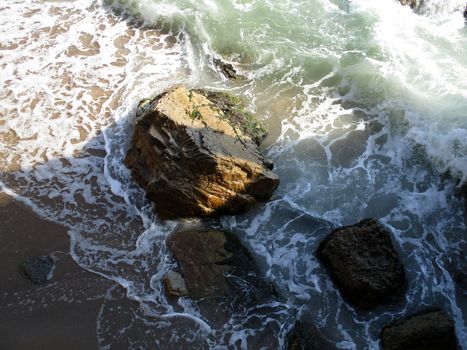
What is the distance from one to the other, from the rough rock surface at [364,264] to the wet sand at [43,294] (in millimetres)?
2966

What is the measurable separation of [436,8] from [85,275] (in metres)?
9.69

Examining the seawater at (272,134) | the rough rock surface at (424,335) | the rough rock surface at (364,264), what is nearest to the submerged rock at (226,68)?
the seawater at (272,134)

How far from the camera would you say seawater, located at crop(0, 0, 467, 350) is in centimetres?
551

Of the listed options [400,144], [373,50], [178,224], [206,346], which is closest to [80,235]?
[178,224]

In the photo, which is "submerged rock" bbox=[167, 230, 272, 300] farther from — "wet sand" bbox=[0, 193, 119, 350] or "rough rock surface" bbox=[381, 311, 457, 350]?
"rough rock surface" bbox=[381, 311, 457, 350]

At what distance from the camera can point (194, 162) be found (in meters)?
6.14

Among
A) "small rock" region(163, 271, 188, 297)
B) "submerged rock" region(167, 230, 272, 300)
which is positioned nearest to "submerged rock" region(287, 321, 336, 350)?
"submerged rock" region(167, 230, 272, 300)

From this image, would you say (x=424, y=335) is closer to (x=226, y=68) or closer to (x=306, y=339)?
(x=306, y=339)

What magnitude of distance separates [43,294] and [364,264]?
4064 mm

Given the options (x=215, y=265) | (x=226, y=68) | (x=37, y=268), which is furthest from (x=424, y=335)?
(x=226, y=68)

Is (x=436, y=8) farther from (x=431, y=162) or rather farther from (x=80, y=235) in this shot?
(x=80, y=235)

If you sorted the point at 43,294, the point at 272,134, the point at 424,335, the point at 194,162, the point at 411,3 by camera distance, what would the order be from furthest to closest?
→ the point at 411,3 < the point at 272,134 < the point at 194,162 < the point at 43,294 < the point at 424,335

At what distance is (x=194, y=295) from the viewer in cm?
551

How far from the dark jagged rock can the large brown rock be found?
163 cm
